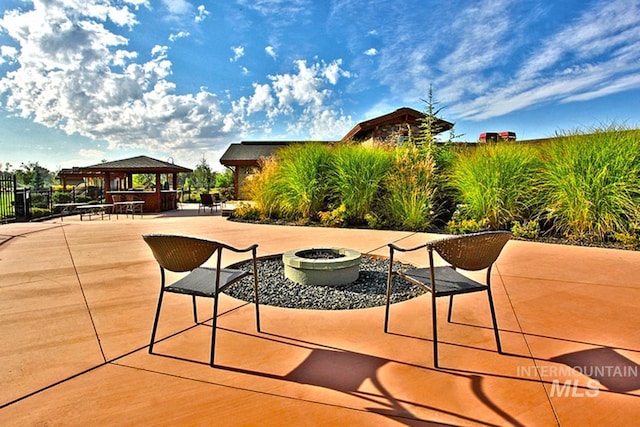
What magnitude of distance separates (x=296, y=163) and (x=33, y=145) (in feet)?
51.0

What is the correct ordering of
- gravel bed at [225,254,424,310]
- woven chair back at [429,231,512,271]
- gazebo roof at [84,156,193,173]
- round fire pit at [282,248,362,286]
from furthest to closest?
1. gazebo roof at [84,156,193,173]
2. round fire pit at [282,248,362,286]
3. gravel bed at [225,254,424,310]
4. woven chair back at [429,231,512,271]

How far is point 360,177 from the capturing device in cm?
730

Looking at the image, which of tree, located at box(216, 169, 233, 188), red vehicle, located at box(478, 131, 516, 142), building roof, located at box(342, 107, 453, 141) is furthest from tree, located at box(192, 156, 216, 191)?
red vehicle, located at box(478, 131, 516, 142)

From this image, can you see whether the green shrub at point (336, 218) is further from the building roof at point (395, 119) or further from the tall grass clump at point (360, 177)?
the building roof at point (395, 119)

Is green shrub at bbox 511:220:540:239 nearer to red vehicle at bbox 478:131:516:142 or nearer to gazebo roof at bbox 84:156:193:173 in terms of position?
red vehicle at bbox 478:131:516:142

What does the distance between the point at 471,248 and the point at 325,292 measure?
1.61 meters

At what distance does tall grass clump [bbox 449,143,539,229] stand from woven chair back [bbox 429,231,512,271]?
15.7 ft

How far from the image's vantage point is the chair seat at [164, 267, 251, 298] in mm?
1915

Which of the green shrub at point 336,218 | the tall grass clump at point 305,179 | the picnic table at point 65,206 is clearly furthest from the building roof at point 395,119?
the picnic table at point 65,206

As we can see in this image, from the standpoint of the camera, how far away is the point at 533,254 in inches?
179

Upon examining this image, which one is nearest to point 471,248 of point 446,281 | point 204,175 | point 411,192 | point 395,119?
point 446,281

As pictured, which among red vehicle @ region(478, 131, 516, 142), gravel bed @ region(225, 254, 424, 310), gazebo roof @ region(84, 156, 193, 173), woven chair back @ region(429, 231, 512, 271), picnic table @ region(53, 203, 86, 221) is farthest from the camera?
gazebo roof @ region(84, 156, 193, 173)

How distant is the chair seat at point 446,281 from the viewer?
Answer: 1918 mm

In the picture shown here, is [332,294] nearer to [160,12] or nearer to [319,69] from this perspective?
[160,12]
